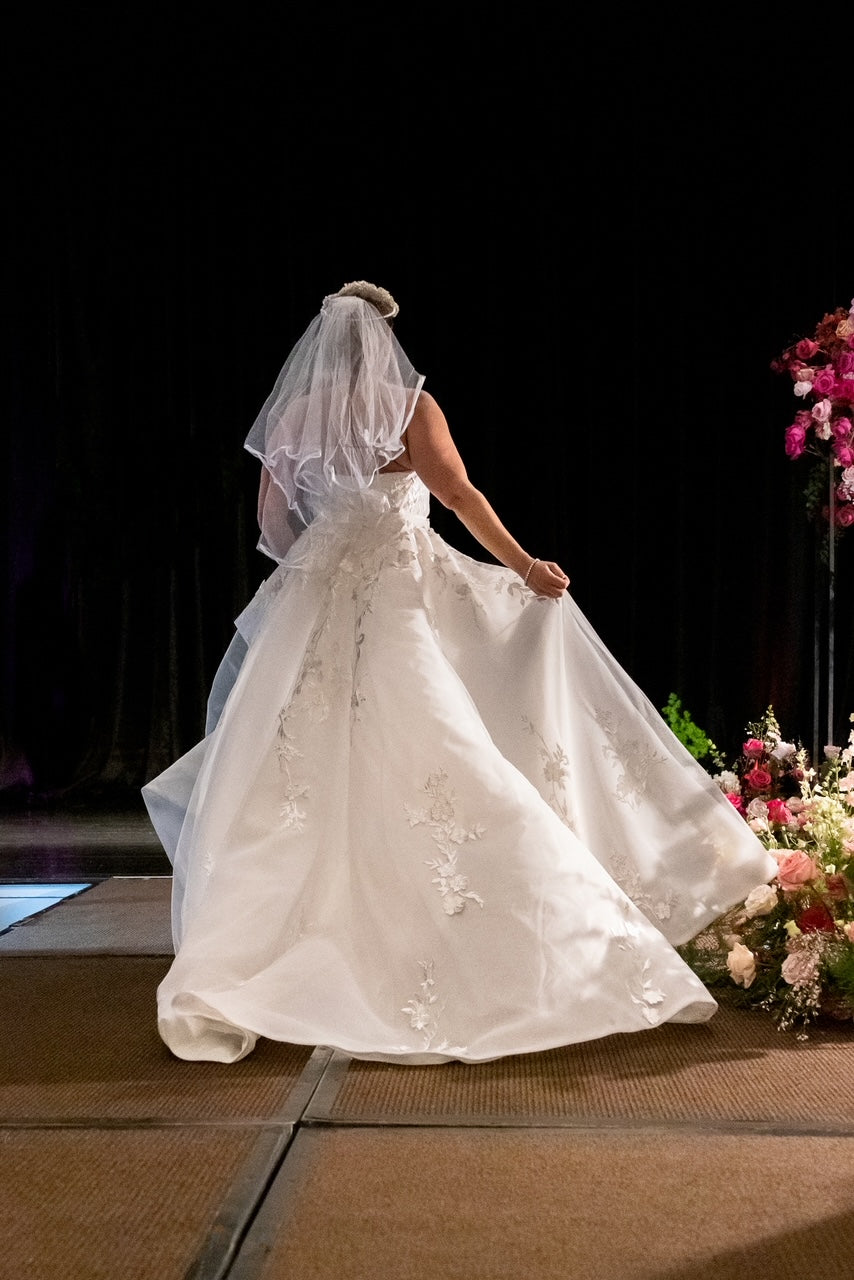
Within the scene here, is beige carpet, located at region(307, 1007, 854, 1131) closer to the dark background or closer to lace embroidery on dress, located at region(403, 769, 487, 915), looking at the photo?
lace embroidery on dress, located at region(403, 769, 487, 915)

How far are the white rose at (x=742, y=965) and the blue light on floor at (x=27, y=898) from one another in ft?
6.95

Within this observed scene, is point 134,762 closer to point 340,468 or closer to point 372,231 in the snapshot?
point 372,231

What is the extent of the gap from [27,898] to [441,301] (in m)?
3.63

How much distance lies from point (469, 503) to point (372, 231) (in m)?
3.83

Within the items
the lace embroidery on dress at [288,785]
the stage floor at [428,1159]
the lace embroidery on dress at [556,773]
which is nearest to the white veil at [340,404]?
the lace embroidery on dress at [288,785]

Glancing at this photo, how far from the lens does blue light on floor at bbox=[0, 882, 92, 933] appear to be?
3.63 metres

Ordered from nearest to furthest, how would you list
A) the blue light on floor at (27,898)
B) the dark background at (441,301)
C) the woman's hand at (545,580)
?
1. the woman's hand at (545,580)
2. the blue light on floor at (27,898)
3. the dark background at (441,301)

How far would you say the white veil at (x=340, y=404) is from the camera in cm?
258

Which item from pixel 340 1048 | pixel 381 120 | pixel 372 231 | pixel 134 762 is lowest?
pixel 134 762

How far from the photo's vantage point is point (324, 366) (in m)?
2.63

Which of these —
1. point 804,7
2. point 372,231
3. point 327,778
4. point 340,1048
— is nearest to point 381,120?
point 372,231

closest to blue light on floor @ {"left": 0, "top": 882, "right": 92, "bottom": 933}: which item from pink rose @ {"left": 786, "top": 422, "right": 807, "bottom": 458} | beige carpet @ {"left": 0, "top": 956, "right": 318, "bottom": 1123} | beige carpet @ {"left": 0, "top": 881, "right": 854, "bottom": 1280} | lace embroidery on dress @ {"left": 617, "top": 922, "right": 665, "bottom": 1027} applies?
beige carpet @ {"left": 0, "top": 956, "right": 318, "bottom": 1123}

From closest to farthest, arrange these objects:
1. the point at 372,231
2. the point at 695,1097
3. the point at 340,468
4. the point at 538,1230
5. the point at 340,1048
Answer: the point at 538,1230 < the point at 695,1097 < the point at 340,1048 < the point at 340,468 < the point at 372,231

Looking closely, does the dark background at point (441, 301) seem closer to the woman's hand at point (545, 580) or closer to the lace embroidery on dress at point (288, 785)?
the woman's hand at point (545, 580)
